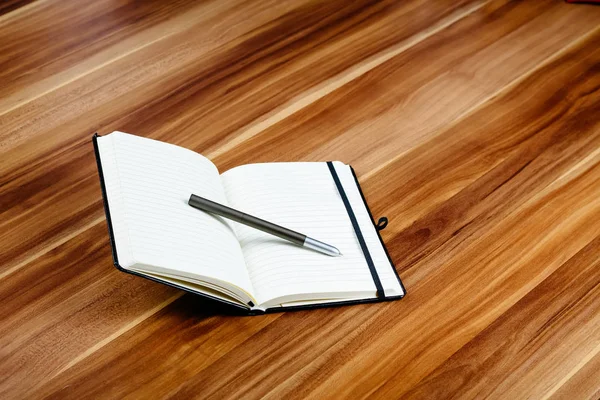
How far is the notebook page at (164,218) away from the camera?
2.94 ft

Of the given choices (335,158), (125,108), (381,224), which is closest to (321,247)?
(381,224)

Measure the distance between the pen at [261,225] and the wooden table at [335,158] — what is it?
99 millimetres

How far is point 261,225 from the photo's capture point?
102 cm

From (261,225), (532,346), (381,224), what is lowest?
(532,346)

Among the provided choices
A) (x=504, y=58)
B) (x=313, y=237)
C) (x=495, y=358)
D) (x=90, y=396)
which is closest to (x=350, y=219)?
(x=313, y=237)

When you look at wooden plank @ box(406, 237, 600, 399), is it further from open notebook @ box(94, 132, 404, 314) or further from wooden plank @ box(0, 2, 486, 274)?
wooden plank @ box(0, 2, 486, 274)

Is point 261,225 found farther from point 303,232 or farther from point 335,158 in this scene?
point 335,158

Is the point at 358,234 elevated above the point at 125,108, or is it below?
below

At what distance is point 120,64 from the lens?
150cm

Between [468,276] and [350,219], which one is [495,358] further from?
[350,219]

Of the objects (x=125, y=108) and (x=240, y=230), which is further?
→ (x=125, y=108)

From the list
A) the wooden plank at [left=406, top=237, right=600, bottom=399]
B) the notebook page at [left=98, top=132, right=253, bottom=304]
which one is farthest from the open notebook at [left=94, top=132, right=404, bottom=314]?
the wooden plank at [left=406, top=237, right=600, bottom=399]

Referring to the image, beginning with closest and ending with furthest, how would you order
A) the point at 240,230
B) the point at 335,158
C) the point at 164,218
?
the point at 164,218
the point at 240,230
the point at 335,158

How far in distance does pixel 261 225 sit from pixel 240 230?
0.17ft
